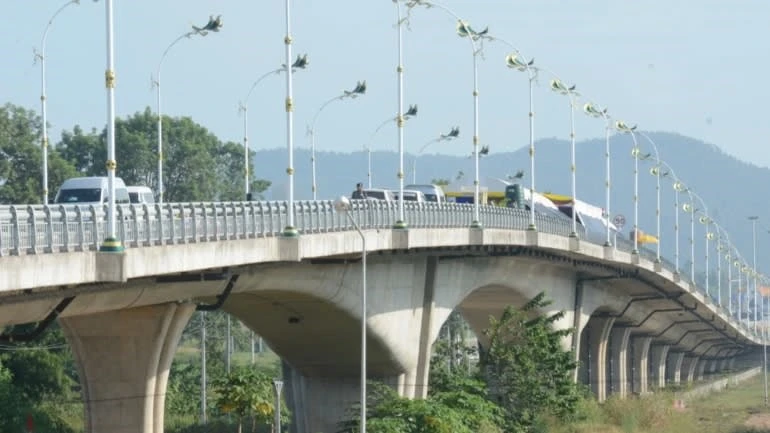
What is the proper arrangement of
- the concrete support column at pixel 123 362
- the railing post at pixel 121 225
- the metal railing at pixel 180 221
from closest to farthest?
1. the metal railing at pixel 180 221
2. the railing post at pixel 121 225
3. the concrete support column at pixel 123 362

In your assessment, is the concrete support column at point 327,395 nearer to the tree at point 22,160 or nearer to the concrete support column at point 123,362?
the concrete support column at point 123,362

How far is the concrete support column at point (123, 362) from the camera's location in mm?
48688

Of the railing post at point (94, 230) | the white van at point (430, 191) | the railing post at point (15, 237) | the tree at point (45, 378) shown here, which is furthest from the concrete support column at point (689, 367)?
the railing post at point (15, 237)

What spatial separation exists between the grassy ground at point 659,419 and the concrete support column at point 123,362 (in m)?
26.9

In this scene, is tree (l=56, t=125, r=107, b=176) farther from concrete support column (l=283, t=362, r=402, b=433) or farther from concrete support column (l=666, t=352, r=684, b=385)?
concrete support column (l=666, t=352, r=684, b=385)

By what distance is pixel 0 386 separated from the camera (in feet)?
234

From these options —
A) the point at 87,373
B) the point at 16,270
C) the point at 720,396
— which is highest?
the point at 16,270

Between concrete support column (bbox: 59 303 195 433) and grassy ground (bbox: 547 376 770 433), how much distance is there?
26.9 metres

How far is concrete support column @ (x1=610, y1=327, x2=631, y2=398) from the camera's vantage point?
→ 12250 centimetres

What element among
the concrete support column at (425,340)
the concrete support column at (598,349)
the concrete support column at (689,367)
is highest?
the concrete support column at (425,340)

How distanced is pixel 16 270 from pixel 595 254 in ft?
186

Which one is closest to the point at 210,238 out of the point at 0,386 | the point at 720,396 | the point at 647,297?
the point at 0,386

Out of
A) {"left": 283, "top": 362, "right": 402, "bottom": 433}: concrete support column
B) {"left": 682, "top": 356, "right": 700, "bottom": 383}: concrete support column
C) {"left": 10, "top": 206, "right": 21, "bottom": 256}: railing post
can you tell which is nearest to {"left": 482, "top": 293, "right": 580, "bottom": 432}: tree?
{"left": 283, "top": 362, "right": 402, "bottom": 433}: concrete support column

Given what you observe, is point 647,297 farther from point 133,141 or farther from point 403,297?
point 403,297
